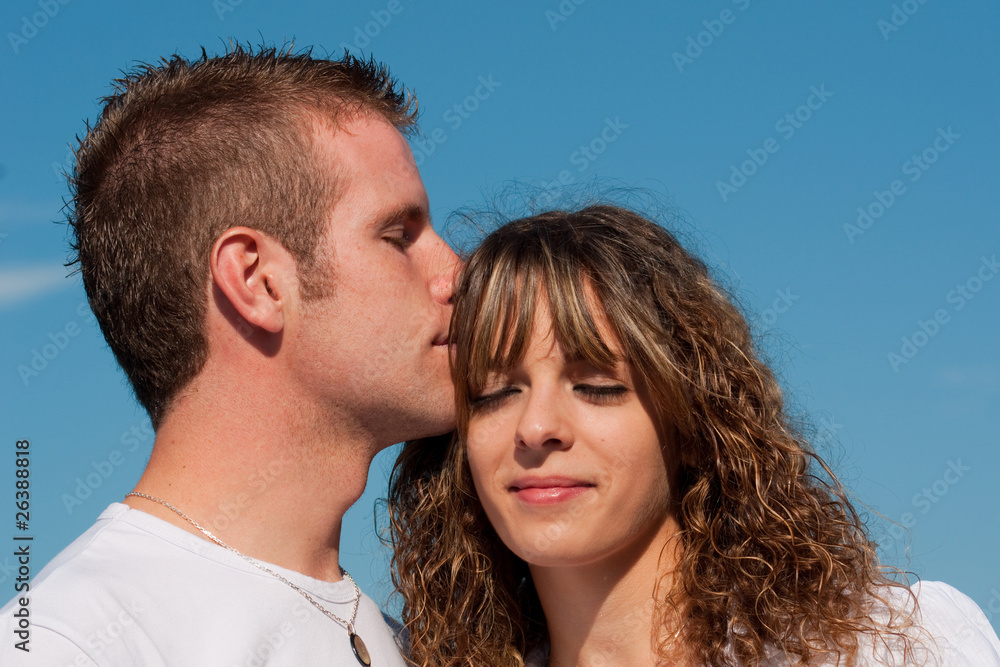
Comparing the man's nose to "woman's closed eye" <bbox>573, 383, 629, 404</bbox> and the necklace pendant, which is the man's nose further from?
the necklace pendant

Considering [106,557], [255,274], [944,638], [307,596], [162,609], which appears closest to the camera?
[162,609]

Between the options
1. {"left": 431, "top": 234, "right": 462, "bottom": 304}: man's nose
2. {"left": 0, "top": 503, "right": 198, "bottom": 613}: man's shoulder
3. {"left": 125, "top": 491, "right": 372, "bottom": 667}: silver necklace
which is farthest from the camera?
{"left": 431, "top": 234, "right": 462, "bottom": 304}: man's nose

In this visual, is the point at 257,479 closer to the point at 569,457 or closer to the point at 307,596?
the point at 307,596

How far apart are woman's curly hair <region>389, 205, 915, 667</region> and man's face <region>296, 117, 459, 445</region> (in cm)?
12

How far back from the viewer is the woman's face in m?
3.24

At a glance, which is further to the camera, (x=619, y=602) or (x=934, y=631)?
(x=619, y=602)

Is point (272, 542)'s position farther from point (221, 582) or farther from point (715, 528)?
point (715, 528)

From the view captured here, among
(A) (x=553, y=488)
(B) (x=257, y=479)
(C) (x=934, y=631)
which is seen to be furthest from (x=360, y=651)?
(C) (x=934, y=631)

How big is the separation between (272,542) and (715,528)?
1.70 meters

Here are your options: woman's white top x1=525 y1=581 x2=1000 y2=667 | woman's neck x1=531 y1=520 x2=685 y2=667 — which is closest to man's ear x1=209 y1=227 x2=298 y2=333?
woman's neck x1=531 y1=520 x2=685 y2=667

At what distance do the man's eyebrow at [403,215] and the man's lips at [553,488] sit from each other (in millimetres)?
1166

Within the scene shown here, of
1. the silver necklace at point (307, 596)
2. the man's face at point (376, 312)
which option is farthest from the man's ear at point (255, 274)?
the silver necklace at point (307, 596)

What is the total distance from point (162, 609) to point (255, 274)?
1.25 m

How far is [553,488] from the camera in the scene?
3268 mm
